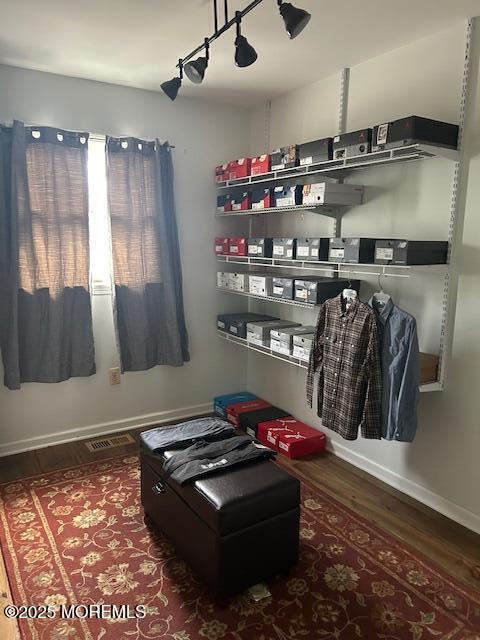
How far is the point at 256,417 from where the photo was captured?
3482mm

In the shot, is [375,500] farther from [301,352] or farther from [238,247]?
[238,247]

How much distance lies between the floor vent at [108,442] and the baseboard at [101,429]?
0.10 metres

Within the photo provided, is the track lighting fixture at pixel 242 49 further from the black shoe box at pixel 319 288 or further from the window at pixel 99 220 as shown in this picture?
the window at pixel 99 220

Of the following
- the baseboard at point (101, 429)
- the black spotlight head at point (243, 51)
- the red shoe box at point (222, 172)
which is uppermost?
the black spotlight head at point (243, 51)

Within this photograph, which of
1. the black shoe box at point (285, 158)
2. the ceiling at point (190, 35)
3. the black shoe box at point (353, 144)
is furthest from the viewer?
the black shoe box at point (285, 158)

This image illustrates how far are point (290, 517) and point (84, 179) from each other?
2.42m

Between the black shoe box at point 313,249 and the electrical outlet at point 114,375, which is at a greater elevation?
the black shoe box at point 313,249

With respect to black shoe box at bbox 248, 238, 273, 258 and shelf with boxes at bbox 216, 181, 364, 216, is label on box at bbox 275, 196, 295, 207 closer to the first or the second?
shelf with boxes at bbox 216, 181, 364, 216

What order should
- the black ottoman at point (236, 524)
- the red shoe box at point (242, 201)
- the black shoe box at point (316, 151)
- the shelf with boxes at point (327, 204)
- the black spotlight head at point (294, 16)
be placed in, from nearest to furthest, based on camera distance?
the black spotlight head at point (294, 16) → the black ottoman at point (236, 524) → the shelf with boxes at point (327, 204) → the black shoe box at point (316, 151) → the red shoe box at point (242, 201)

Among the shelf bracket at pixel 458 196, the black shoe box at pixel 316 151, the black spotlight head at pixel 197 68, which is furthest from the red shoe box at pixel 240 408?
the black spotlight head at pixel 197 68

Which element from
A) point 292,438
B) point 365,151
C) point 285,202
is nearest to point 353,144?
point 365,151

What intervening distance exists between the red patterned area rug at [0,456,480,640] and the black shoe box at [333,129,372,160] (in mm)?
1908

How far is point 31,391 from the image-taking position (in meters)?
3.15

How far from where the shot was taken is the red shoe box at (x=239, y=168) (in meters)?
3.30
